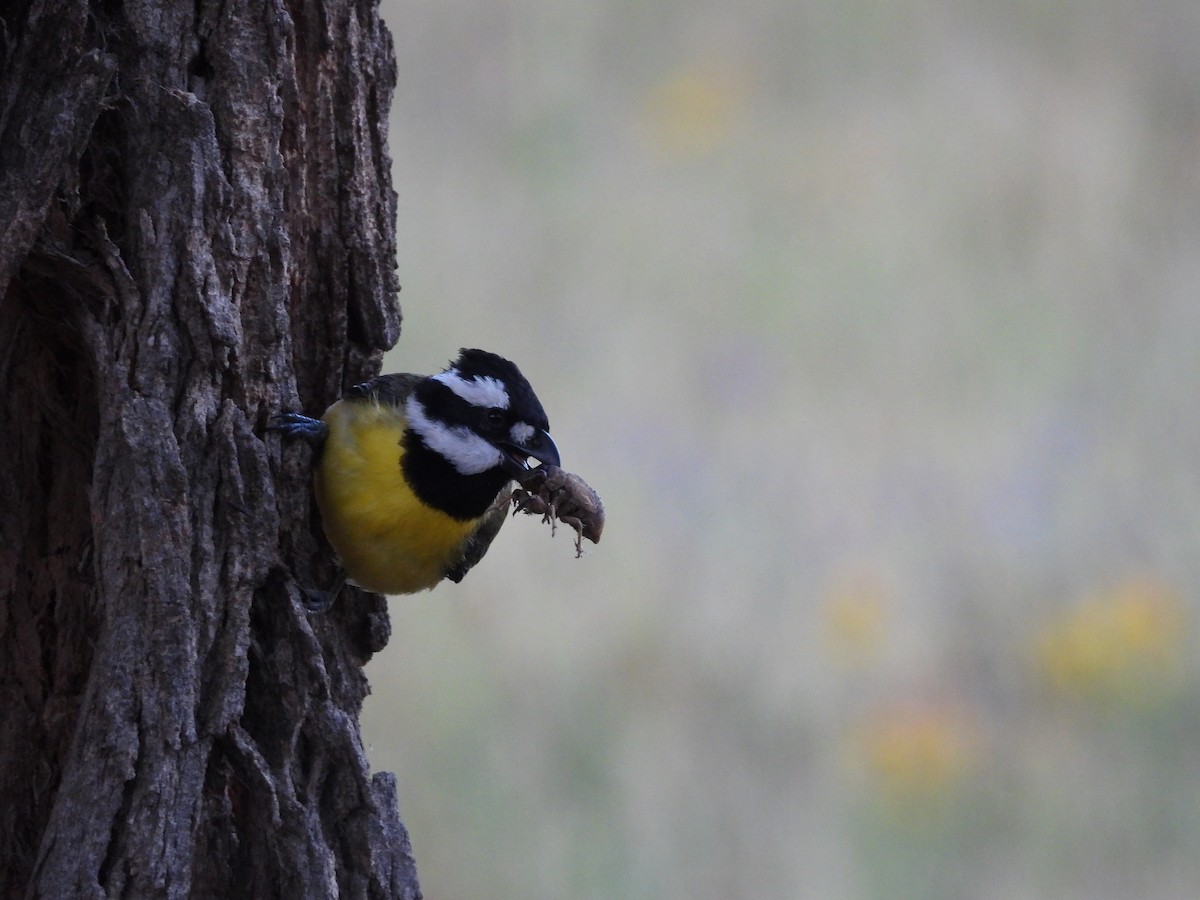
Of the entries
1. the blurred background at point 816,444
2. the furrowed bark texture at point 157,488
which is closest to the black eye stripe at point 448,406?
the furrowed bark texture at point 157,488

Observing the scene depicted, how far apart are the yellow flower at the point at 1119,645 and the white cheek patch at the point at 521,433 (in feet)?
13.3

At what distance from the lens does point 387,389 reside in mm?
3074

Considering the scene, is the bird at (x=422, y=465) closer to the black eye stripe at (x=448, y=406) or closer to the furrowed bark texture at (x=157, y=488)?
the black eye stripe at (x=448, y=406)

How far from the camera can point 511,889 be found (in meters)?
5.67

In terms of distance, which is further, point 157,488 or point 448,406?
point 448,406

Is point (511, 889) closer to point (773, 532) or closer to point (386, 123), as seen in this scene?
point (773, 532)

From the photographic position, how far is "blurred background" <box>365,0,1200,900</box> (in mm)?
6020

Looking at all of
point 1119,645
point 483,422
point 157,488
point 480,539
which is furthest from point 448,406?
point 1119,645

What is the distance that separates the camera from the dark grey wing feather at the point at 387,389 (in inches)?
116

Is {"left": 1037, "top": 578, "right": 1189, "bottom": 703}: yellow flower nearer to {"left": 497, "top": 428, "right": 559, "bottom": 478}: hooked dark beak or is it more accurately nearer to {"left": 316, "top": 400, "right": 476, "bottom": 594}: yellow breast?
{"left": 497, "top": 428, "right": 559, "bottom": 478}: hooked dark beak

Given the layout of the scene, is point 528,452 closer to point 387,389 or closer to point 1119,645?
point 387,389

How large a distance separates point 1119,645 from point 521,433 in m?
4.36

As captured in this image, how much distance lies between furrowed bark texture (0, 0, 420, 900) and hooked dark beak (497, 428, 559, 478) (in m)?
0.64

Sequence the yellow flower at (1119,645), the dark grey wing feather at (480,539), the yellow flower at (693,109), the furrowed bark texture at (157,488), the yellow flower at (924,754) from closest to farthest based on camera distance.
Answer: the furrowed bark texture at (157,488), the dark grey wing feather at (480,539), the yellow flower at (924,754), the yellow flower at (1119,645), the yellow flower at (693,109)
